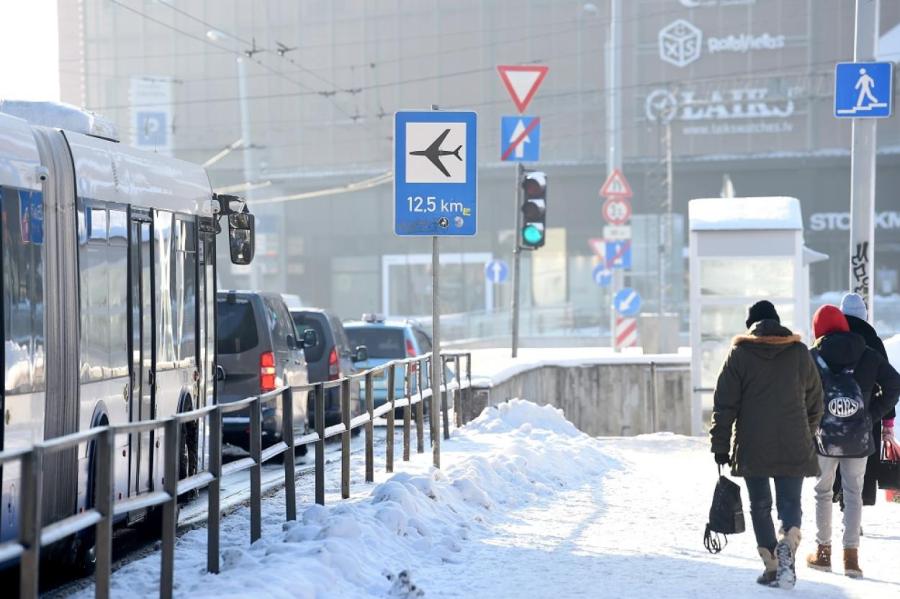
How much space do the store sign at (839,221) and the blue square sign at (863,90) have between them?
43.1m

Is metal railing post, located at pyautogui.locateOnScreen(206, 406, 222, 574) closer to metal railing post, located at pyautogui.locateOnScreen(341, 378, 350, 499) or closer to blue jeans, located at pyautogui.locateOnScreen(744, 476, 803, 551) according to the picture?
blue jeans, located at pyautogui.locateOnScreen(744, 476, 803, 551)

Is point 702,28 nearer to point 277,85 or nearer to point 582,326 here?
point 582,326

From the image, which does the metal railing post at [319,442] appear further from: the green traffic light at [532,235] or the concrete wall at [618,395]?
the concrete wall at [618,395]

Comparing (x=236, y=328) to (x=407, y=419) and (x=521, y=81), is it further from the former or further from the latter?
(x=521, y=81)

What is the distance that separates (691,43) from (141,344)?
50.6m

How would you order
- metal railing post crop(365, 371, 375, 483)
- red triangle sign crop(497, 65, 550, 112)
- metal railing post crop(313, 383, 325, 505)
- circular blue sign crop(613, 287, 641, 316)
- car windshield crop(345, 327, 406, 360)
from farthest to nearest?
circular blue sign crop(613, 287, 641, 316), car windshield crop(345, 327, 406, 360), red triangle sign crop(497, 65, 550, 112), metal railing post crop(365, 371, 375, 483), metal railing post crop(313, 383, 325, 505)

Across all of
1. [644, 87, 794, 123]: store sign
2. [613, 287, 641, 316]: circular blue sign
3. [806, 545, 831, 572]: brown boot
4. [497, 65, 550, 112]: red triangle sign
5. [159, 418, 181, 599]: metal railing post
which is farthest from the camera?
[644, 87, 794, 123]: store sign

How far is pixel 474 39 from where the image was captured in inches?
2432

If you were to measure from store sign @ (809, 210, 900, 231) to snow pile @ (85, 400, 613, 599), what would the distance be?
45457 millimetres

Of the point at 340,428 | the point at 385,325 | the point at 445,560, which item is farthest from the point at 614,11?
the point at 445,560

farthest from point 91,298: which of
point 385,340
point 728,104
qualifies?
point 728,104

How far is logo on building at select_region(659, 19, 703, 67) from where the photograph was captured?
193ft

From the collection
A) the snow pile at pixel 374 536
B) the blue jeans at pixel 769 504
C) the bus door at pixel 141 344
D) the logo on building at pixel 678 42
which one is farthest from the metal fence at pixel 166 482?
the logo on building at pixel 678 42

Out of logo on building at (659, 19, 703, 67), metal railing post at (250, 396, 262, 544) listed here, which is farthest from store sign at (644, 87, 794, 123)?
metal railing post at (250, 396, 262, 544)
